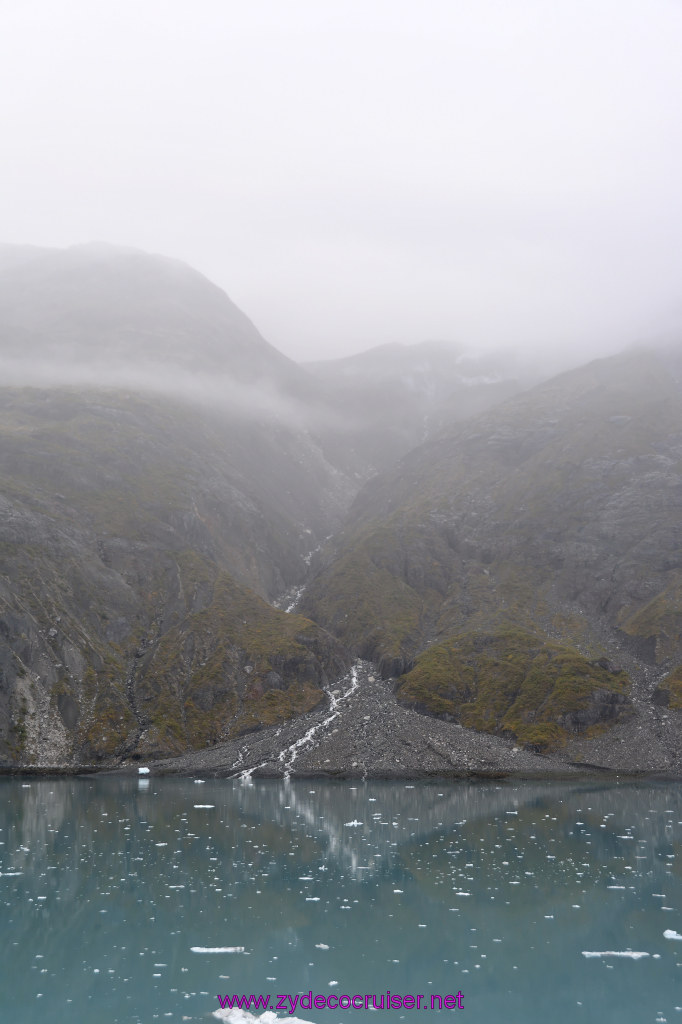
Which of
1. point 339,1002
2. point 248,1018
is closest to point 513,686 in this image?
point 339,1002

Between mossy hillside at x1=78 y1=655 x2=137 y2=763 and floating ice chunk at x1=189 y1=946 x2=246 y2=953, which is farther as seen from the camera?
mossy hillside at x1=78 y1=655 x2=137 y2=763

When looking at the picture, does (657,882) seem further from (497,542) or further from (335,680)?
(497,542)

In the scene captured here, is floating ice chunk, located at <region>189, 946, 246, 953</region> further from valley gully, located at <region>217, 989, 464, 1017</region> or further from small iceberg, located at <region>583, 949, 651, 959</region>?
small iceberg, located at <region>583, 949, 651, 959</region>

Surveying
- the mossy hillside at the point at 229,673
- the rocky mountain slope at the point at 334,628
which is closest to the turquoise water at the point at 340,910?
the rocky mountain slope at the point at 334,628

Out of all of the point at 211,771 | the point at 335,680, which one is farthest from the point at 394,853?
A: the point at 335,680

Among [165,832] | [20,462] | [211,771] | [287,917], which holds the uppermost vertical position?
[20,462]

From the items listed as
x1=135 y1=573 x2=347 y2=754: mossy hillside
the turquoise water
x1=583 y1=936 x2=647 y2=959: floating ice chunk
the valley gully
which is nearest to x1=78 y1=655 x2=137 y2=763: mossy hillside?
x1=135 y1=573 x2=347 y2=754: mossy hillside

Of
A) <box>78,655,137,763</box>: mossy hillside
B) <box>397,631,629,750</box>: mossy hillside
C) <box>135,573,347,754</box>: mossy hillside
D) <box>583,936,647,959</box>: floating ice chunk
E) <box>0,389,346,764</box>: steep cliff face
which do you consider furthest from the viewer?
<box>135,573,347,754</box>: mossy hillside
